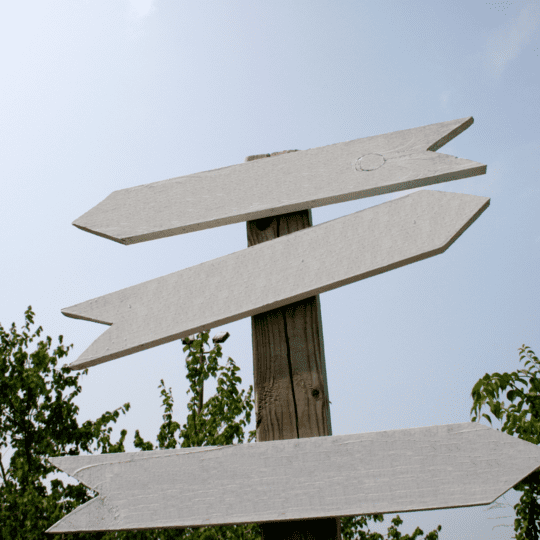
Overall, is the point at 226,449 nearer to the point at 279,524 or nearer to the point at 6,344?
the point at 279,524

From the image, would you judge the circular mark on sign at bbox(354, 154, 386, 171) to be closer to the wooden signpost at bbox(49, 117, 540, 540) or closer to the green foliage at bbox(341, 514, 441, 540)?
the wooden signpost at bbox(49, 117, 540, 540)

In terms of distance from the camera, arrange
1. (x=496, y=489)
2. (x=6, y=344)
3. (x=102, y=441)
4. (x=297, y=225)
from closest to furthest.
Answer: (x=496, y=489), (x=297, y=225), (x=102, y=441), (x=6, y=344)

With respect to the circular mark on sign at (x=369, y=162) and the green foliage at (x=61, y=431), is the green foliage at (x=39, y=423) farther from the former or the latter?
the circular mark on sign at (x=369, y=162)

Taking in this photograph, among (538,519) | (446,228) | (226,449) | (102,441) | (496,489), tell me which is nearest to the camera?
(496,489)

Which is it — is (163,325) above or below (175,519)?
above

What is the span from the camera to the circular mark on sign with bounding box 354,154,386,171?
165 centimetres

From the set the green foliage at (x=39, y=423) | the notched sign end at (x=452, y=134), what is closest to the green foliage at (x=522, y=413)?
the notched sign end at (x=452, y=134)

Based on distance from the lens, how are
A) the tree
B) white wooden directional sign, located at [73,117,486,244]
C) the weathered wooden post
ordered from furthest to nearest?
the tree, white wooden directional sign, located at [73,117,486,244], the weathered wooden post

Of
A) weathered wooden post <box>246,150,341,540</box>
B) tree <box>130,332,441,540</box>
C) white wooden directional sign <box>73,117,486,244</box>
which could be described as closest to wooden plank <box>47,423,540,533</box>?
weathered wooden post <box>246,150,341,540</box>

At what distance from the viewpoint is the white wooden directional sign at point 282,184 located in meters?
1.59

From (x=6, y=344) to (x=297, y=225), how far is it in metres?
5.89

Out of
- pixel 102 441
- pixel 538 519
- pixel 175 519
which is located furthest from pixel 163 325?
pixel 102 441

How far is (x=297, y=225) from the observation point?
5.43 feet

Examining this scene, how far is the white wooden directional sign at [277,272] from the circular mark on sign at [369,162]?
0.18m
